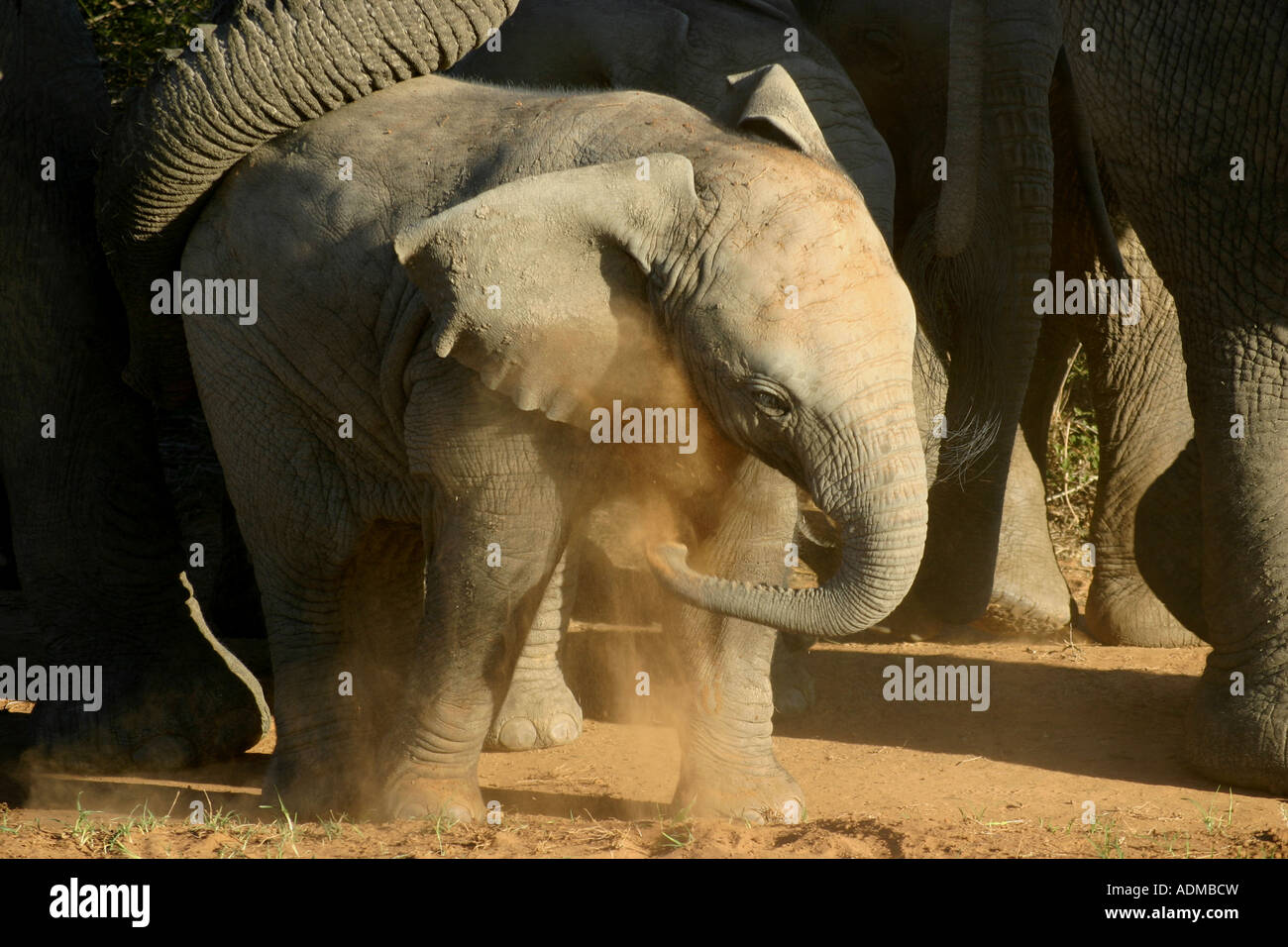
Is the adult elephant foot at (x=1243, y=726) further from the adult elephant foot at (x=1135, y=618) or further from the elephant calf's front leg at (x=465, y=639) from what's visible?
the elephant calf's front leg at (x=465, y=639)

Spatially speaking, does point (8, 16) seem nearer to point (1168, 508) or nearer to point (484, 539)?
point (484, 539)

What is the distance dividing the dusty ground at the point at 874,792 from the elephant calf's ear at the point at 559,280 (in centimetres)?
108

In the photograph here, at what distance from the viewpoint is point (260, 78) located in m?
4.83

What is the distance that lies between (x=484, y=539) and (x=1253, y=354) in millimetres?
2267

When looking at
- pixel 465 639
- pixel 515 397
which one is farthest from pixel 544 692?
pixel 515 397

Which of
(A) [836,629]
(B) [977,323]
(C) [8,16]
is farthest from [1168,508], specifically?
(C) [8,16]

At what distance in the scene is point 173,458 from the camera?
7.83m

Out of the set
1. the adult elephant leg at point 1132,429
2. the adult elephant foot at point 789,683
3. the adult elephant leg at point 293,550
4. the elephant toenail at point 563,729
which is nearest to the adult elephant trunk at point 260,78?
the adult elephant leg at point 293,550

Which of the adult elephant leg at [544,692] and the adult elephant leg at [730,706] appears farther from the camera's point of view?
the adult elephant leg at [544,692]

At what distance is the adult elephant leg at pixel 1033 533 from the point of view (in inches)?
281

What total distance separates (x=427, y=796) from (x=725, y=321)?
1.49 m

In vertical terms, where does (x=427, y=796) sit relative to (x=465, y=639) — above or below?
below

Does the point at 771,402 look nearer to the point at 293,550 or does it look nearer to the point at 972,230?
the point at 293,550

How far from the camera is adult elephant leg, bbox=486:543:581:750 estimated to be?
5.84m
